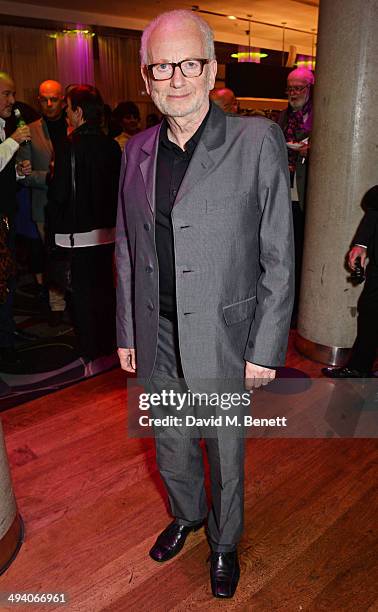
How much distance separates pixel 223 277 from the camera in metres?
1.54

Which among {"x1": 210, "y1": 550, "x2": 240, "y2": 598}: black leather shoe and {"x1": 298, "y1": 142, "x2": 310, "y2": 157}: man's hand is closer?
{"x1": 210, "y1": 550, "x2": 240, "y2": 598}: black leather shoe

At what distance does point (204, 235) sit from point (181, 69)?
43 cm

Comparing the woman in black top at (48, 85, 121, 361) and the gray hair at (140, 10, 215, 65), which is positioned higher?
the gray hair at (140, 10, 215, 65)

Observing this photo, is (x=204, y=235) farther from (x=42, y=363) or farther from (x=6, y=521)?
(x=42, y=363)

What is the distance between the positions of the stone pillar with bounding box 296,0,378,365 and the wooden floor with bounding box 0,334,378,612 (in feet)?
3.37

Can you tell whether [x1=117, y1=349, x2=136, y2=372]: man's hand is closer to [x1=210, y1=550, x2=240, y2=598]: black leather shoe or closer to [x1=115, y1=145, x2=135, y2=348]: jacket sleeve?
[x1=115, y1=145, x2=135, y2=348]: jacket sleeve

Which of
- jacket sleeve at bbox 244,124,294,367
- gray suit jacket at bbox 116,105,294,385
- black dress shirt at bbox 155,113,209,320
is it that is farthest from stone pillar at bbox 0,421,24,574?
jacket sleeve at bbox 244,124,294,367

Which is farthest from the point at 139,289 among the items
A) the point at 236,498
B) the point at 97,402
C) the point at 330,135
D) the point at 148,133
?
the point at 330,135

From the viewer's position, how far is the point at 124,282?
1.85 m

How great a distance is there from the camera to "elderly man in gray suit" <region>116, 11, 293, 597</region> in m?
1.46

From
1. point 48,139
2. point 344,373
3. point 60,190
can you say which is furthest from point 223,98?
point 344,373

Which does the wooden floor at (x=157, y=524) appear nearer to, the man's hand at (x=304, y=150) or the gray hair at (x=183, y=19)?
the gray hair at (x=183, y=19)

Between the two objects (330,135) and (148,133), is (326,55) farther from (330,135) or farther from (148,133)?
(148,133)

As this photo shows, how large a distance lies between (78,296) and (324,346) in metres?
1.62
